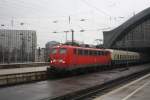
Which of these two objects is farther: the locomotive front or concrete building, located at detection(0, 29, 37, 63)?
concrete building, located at detection(0, 29, 37, 63)

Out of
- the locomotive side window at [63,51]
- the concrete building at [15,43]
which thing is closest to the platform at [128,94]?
the locomotive side window at [63,51]

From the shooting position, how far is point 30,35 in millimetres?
70750

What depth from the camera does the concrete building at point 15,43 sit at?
60.1 metres

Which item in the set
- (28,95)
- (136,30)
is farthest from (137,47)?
(28,95)

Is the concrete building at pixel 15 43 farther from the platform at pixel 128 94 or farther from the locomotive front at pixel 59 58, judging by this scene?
the platform at pixel 128 94

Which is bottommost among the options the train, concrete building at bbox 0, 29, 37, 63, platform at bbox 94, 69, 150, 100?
platform at bbox 94, 69, 150, 100

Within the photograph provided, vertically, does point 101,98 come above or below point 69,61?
below

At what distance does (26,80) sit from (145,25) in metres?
79.1

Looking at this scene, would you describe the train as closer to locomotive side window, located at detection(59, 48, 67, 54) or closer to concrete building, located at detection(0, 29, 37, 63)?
locomotive side window, located at detection(59, 48, 67, 54)

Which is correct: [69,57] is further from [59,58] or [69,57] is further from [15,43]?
[15,43]

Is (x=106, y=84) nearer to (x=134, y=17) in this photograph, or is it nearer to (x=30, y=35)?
Result: (x=30, y=35)

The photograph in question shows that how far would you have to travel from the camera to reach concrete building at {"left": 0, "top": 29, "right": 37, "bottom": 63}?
197 feet

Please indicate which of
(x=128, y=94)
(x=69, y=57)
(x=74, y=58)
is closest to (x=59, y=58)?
(x=69, y=57)

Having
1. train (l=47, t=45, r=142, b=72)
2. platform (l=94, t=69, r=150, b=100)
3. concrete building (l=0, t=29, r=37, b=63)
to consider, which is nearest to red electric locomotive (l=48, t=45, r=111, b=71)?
train (l=47, t=45, r=142, b=72)
